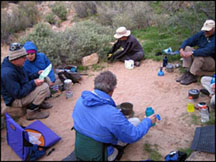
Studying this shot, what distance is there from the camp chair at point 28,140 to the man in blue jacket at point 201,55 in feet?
10.8

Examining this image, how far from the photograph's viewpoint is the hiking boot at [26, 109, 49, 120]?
4.54 m

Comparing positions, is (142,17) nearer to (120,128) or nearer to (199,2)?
(199,2)

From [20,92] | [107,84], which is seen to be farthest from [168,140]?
[20,92]

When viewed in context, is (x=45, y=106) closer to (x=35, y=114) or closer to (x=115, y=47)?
(x=35, y=114)

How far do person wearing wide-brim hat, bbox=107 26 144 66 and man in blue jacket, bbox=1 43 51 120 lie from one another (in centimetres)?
304

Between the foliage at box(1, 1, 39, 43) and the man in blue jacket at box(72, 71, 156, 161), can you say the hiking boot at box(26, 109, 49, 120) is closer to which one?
the man in blue jacket at box(72, 71, 156, 161)

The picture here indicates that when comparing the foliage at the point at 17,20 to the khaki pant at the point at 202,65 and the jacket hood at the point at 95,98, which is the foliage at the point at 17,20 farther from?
the jacket hood at the point at 95,98

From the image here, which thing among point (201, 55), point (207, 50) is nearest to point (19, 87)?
point (201, 55)

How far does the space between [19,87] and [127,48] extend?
3656 millimetres

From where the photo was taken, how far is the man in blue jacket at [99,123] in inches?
98.0

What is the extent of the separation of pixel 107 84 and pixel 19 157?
6.63 feet

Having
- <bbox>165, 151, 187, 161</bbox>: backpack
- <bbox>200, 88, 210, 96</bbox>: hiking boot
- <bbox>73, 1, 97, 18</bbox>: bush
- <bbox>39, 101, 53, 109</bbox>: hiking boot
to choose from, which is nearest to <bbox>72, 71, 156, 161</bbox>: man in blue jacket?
<bbox>165, 151, 187, 161</bbox>: backpack

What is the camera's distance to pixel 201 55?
16.3ft

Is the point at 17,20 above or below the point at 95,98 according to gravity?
below
